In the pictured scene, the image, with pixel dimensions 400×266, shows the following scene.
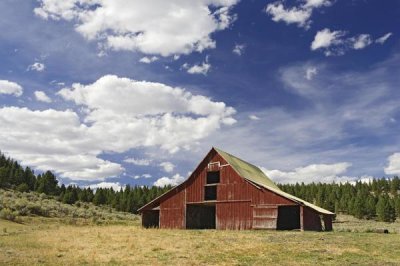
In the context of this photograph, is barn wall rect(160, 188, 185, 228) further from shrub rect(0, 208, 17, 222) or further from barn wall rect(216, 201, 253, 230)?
shrub rect(0, 208, 17, 222)

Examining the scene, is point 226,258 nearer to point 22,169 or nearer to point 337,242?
point 337,242

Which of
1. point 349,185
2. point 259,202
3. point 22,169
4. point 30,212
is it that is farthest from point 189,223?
point 349,185

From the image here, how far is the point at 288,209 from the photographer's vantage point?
48000 mm

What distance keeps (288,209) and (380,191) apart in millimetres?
129994

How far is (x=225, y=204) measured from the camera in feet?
143

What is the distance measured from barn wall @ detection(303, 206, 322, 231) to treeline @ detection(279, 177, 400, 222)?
63158 millimetres

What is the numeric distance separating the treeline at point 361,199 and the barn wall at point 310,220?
2487 inches

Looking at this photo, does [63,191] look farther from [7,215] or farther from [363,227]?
[363,227]

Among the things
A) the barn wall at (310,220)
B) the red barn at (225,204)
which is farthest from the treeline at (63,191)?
the barn wall at (310,220)

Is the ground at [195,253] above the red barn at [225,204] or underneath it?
underneath

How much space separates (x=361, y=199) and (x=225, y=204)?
256 feet

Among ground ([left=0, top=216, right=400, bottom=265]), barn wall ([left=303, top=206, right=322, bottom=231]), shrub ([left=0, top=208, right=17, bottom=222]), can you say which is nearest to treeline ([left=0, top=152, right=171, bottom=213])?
shrub ([left=0, top=208, right=17, bottom=222])

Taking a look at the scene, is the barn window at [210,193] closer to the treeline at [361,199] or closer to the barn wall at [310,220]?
the barn wall at [310,220]

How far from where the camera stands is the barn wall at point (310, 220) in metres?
40.2
